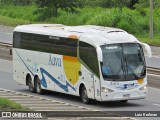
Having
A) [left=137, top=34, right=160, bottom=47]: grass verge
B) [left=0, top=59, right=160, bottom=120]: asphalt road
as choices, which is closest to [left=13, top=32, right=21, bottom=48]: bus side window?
[left=0, top=59, right=160, bottom=120]: asphalt road

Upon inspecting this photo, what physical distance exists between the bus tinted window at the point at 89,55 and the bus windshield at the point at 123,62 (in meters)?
0.40

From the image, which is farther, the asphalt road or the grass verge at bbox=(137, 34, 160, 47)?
the grass verge at bbox=(137, 34, 160, 47)

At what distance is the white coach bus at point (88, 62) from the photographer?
26844mm

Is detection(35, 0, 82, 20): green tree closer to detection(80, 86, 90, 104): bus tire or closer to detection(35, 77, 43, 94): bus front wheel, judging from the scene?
detection(35, 77, 43, 94): bus front wheel

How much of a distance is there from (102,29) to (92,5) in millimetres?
54880

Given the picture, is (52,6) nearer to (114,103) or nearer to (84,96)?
(114,103)

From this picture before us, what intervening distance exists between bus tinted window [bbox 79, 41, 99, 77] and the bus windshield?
0.40 metres

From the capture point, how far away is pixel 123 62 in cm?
2708

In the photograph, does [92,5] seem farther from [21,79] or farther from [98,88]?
[98,88]

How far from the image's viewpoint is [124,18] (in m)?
60.8

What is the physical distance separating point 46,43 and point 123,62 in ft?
16.7

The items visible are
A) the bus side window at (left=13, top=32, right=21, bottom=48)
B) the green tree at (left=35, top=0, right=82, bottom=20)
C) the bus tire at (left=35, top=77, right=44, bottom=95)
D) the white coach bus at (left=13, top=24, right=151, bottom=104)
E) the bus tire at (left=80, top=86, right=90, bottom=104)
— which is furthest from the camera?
the green tree at (left=35, top=0, right=82, bottom=20)

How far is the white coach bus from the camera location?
26844 mm

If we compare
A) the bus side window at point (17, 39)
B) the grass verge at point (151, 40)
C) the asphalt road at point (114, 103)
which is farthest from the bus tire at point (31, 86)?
the grass verge at point (151, 40)
